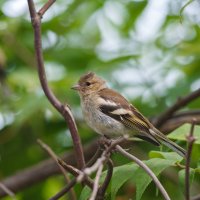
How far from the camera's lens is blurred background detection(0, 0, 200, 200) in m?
6.18

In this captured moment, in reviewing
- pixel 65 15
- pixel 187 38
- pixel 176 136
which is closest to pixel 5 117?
pixel 65 15

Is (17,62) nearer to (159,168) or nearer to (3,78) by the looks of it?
(3,78)

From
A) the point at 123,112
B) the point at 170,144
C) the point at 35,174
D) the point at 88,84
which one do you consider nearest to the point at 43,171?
the point at 35,174

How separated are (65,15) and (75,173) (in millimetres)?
3619

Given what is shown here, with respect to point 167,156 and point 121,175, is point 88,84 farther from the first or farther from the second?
point 121,175

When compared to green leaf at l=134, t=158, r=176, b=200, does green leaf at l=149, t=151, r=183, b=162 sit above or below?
above

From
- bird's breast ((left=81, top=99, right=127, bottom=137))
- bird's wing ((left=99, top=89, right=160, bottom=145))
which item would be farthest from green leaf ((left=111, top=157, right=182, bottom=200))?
bird's breast ((left=81, top=99, right=127, bottom=137))

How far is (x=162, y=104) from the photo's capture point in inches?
253

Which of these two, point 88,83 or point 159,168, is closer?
point 159,168

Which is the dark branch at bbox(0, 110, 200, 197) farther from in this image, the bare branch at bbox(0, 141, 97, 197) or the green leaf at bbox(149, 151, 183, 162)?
the green leaf at bbox(149, 151, 183, 162)

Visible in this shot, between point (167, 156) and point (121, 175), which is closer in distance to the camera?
point (121, 175)

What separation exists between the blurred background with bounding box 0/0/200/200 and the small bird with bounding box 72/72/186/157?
43cm

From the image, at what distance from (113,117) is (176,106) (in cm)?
54

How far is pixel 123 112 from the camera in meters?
5.36
